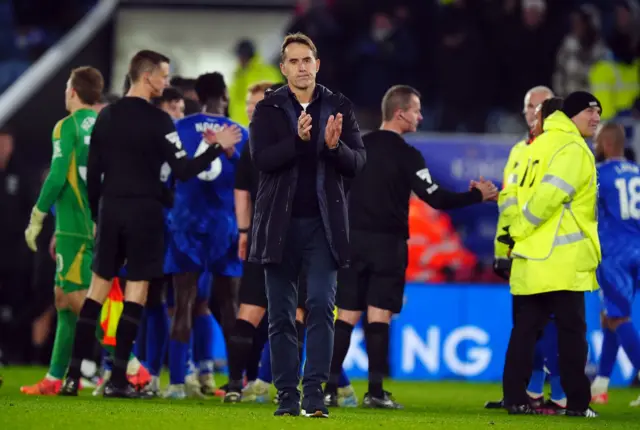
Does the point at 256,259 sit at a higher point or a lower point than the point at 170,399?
higher

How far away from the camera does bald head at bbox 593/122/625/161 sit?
1187cm

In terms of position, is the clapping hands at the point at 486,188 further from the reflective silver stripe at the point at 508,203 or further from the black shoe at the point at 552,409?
the black shoe at the point at 552,409

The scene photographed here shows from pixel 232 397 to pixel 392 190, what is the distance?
6.18 feet

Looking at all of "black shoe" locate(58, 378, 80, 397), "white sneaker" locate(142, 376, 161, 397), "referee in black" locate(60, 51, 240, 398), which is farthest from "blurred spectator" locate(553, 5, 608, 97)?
"black shoe" locate(58, 378, 80, 397)

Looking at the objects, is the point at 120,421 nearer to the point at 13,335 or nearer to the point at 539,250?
the point at 539,250

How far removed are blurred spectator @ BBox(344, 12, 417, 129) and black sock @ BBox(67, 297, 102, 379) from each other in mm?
7832

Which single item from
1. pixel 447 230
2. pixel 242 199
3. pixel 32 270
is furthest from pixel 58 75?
pixel 242 199

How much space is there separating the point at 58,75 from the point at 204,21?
3.09 m

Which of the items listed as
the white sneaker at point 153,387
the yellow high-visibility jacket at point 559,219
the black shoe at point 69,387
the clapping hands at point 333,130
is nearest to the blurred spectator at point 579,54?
the yellow high-visibility jacket at point 559,219

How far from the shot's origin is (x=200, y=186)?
11.4m

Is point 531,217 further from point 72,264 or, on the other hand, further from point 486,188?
point 72,264

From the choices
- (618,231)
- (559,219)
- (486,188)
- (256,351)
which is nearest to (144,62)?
(256,351)

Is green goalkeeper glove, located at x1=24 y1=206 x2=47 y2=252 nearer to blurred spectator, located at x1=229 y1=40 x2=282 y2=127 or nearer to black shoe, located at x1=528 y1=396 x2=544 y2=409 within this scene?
black shoe, located at x1=528 y1=396 x2=544 y2=409

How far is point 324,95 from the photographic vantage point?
865 cm
